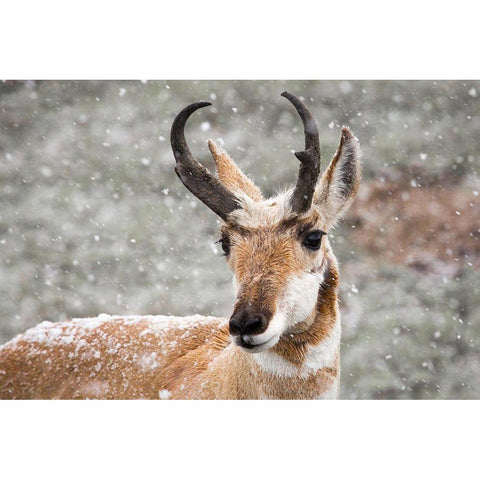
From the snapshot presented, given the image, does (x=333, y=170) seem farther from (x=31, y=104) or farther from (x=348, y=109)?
(x=31, y=104)

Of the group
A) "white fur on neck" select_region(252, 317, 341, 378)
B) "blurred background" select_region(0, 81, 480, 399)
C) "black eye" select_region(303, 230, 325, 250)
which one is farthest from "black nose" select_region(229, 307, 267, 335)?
"blurred background" select_region(0, 81, 480, 399)

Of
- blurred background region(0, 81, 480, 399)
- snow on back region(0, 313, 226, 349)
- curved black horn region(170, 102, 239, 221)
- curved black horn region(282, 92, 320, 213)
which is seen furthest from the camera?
blurred background region(0, 81, 480, 399)

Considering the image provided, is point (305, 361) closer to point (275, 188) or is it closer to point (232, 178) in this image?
point (232, 178)

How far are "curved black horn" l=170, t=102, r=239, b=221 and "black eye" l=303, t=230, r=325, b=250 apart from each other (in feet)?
1.42

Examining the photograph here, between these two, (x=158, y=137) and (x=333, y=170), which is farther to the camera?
(x=158, y=137)

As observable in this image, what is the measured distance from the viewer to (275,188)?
187 inches

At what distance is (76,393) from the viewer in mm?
4434

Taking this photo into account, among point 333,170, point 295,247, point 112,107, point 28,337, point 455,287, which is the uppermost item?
point 112,107

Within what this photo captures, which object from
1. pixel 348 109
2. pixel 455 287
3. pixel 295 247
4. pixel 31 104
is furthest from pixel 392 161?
pixel 31 104

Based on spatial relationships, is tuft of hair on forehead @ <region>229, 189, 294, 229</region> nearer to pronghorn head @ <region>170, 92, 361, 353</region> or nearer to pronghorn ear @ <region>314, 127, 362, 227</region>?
pronghorn head @ <region>170, 92, 361, 353</region>

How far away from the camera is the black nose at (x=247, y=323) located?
3215mm

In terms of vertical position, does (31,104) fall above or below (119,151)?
above

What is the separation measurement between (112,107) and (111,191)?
2.21 ft

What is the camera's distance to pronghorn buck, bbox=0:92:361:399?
3520mm
